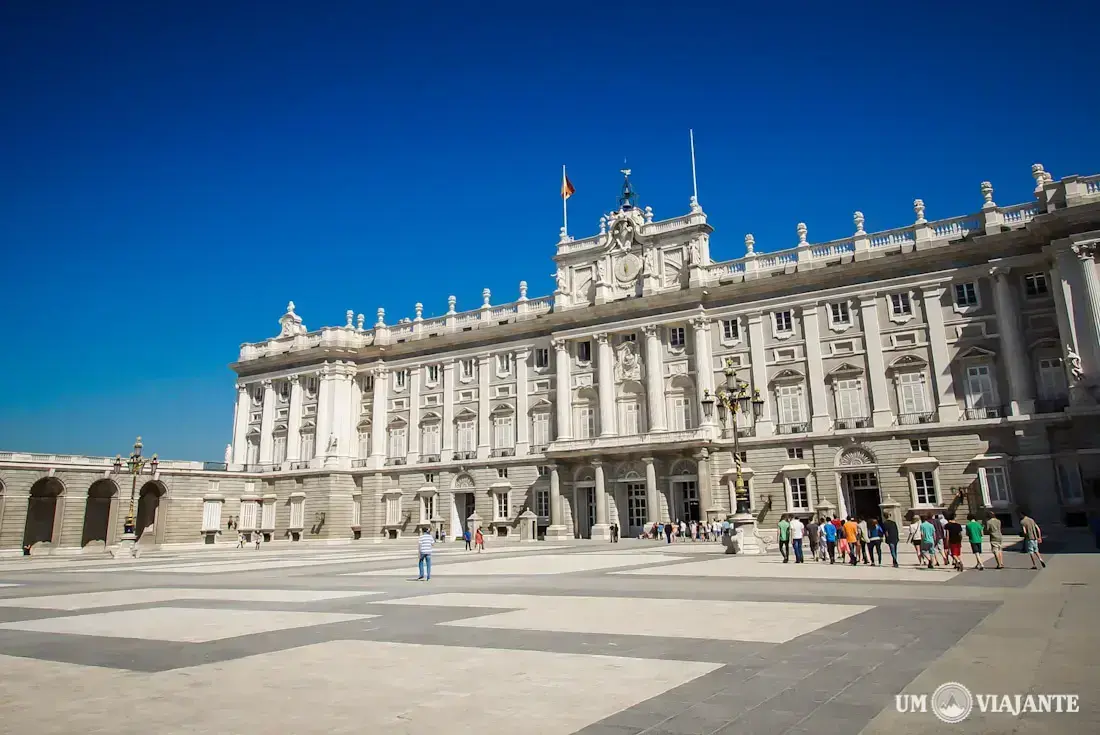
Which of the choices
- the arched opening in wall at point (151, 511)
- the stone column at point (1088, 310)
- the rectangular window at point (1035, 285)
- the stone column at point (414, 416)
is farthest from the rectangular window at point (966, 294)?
the arched opening in wall at point (151, 511)

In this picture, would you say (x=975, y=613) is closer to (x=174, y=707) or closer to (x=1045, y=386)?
(x=174, y=707)

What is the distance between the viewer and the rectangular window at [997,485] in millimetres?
37281

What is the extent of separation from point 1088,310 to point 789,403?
1529 cm

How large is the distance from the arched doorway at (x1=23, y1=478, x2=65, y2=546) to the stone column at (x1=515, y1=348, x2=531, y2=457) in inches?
1192

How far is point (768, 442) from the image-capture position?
44.1 meters

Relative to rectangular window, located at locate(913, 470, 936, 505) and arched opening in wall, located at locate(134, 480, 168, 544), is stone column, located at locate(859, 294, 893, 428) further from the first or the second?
arched opening in wall, located at locate(134, 480, 168, 544)

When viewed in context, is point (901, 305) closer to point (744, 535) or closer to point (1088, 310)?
point (1088, 310)

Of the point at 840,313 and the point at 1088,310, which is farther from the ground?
the point at 840,313

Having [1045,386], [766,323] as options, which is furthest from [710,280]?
[1045,386]

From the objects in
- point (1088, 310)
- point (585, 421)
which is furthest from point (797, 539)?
point (585, 421)

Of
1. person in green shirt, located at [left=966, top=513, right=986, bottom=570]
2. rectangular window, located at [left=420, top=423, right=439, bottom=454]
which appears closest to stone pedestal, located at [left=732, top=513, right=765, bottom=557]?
person in green shirt, located at [left=966, top=513, right=986, bottom=570]

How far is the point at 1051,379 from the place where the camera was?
3778 cm

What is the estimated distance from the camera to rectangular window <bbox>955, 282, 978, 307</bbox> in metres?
40.2

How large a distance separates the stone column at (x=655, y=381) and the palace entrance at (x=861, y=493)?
36.5 feet
